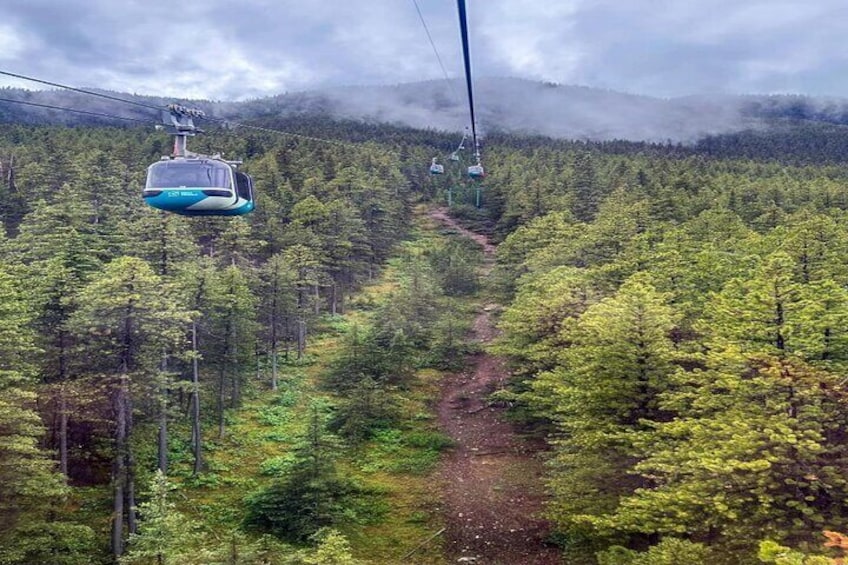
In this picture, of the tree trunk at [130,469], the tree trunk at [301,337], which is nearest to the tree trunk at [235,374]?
the tree trunk at [301,337]

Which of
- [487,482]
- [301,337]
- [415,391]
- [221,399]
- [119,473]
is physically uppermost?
[301,337]

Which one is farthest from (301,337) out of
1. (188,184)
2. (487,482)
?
(188,184)

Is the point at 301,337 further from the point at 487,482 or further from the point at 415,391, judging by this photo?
the point at 487,482

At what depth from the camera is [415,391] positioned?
38938 millimetres

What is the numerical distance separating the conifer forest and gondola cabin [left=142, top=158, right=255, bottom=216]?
512cm

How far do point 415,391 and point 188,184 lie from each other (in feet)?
79.0

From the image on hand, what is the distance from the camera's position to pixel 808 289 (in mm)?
18078

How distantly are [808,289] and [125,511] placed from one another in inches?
1037

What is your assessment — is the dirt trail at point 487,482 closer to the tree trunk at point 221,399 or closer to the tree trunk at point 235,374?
the tree trunk at point 235,374

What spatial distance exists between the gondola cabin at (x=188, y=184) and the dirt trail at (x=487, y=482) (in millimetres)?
15542

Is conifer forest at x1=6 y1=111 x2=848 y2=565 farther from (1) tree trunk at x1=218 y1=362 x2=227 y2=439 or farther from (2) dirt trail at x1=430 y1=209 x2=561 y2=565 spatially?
(1) tree trunk at x1=218 y1=362 x2=227 y2=439

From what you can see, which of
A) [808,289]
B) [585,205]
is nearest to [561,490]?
[808,289]

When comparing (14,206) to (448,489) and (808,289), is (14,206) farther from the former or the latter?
(808,289)

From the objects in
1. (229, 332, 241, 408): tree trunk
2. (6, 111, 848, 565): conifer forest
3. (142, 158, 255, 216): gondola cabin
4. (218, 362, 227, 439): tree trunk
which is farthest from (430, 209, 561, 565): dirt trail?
(142, 158, 255, 216): gondola cabin
